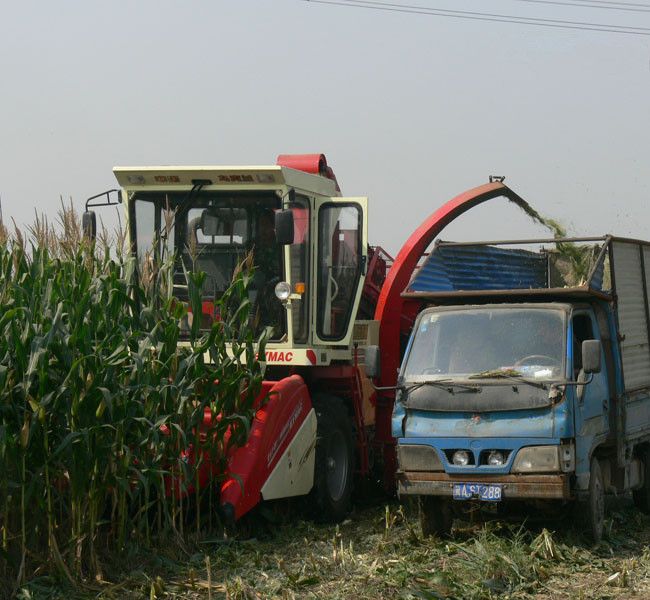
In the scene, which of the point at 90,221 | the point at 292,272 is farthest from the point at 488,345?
the point at 90,221

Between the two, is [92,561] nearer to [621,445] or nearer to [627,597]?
[627,597]

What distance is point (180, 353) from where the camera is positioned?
8.20m

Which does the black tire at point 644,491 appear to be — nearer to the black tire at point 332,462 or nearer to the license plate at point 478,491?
the black tire at point 332,462

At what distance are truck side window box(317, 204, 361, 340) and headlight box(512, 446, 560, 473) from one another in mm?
2725

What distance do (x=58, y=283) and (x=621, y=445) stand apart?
4854mm

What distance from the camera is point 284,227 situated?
30.3ft

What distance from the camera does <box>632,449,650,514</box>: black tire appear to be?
10.3 m

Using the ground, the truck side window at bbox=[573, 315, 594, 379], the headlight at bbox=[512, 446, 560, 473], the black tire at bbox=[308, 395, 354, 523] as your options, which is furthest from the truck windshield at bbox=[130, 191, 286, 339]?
the headlight at bbox=[512, 446, 560, 473]

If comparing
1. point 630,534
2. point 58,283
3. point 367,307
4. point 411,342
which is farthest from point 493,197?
point 58,283

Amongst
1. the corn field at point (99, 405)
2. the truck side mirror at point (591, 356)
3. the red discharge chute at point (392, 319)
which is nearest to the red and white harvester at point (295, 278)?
the red discharge chute at point (392, 319)

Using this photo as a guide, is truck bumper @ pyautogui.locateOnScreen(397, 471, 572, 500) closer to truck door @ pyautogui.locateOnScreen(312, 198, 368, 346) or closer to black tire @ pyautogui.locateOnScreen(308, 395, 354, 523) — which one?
black tire @ pyautogui.locateOnScreen(308, 395, 354, 523)

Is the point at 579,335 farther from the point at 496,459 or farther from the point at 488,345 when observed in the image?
the point at 496,459

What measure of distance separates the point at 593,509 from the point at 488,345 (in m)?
1.51

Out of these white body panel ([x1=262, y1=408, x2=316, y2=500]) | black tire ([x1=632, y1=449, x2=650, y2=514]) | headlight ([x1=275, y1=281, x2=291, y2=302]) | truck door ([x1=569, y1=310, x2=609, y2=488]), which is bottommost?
black tire ([x1=632, y1=449, x2=650, y2=514])
